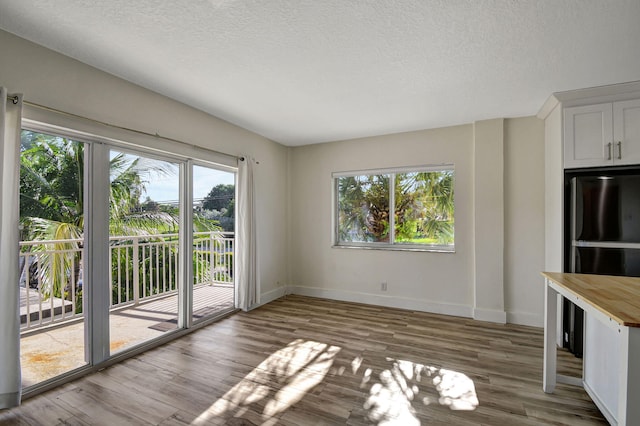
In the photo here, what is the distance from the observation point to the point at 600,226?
2590mm

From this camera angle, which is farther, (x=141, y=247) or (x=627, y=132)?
(x=141, y=247)

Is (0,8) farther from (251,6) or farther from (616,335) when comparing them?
(616,335)

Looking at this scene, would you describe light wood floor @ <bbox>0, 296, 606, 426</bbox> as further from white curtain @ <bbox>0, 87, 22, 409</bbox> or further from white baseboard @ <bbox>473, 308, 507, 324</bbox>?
white curtain @ <bbox>0, 87, 22, 409</bbox>

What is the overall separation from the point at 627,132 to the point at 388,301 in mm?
3127

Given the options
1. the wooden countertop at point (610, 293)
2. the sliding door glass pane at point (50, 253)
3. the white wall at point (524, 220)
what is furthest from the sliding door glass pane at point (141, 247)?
the white wall at point (524, 220)

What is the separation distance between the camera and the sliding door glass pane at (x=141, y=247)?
8.98ft

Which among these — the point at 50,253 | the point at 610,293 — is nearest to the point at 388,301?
the point at 610,293

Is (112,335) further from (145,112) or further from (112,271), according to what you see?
(145,112)

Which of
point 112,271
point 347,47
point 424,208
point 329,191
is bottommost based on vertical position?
point 112,271

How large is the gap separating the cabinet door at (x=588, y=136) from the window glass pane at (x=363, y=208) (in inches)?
82.8

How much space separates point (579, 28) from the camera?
5.90ft

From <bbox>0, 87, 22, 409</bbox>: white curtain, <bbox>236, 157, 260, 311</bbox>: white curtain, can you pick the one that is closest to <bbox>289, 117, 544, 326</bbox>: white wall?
<bbox>236, 157, 260, 311</bbox>: white curtain

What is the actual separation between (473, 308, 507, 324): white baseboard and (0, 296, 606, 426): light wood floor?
0.12m

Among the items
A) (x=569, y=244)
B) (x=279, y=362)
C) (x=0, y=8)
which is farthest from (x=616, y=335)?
(x=0, y=8)
